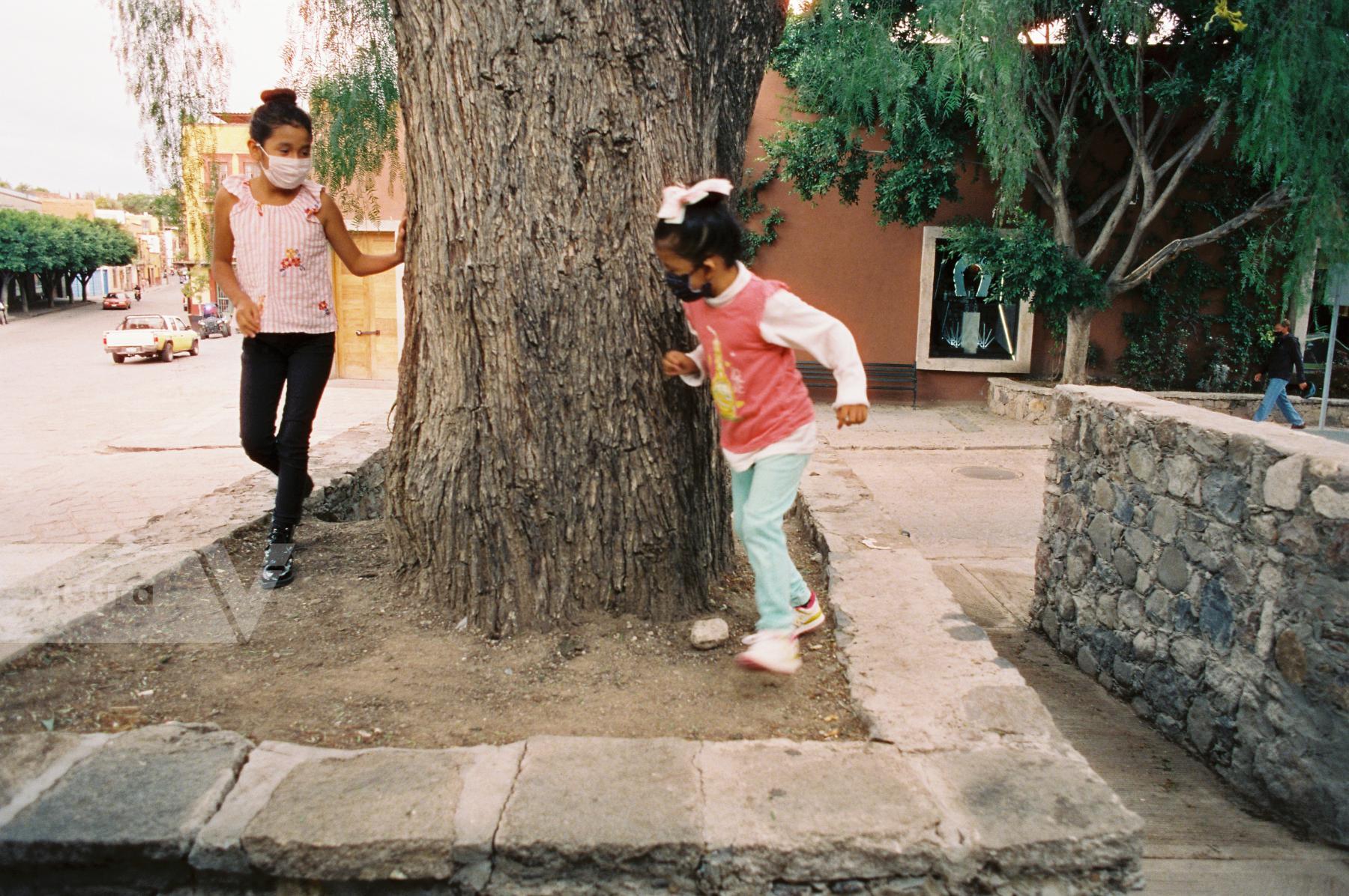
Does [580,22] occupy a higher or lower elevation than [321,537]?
higher

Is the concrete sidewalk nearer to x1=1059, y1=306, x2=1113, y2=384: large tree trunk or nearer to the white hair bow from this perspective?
x1=1059, y1=306, x2=1113, y2=384: large tree trunk

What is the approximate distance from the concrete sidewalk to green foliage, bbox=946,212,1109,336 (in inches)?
66.4

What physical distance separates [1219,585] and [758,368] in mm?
1950

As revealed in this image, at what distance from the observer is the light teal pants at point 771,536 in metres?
2.71

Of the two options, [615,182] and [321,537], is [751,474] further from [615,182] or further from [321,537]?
[321,537]

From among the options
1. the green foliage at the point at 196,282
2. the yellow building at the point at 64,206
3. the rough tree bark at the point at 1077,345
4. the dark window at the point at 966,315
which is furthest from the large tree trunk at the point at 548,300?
the yellow building at the point at 64,206

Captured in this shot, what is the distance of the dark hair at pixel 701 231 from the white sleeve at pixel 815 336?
0.78 ft

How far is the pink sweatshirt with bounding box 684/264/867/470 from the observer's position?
2.67 metres

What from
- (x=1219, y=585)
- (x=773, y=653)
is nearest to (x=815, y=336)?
(x=773, y=653)

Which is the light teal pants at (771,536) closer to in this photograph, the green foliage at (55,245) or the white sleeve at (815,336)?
the white sleeve at (815,336)

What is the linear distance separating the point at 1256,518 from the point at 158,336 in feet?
87.2

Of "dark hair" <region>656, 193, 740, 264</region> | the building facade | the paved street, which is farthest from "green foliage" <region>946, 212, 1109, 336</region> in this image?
the building facade

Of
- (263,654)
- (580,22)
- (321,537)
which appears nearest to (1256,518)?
(580,22)

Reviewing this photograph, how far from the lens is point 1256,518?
3074 millimetres
